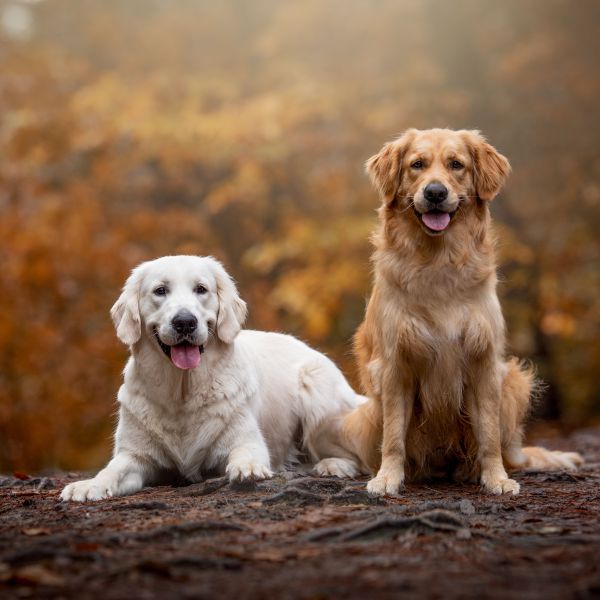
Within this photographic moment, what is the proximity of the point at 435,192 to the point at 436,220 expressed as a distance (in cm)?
16

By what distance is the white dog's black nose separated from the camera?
4.65 meters

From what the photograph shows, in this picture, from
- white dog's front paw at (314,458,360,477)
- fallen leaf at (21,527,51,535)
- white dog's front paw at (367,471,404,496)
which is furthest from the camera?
white dog's front paw at (314,458,360,477)

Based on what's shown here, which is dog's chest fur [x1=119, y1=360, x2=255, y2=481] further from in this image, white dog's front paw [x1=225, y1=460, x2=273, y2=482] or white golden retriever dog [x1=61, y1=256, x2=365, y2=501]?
white dog's front paw [x1=225, y1=460, x2=273, y2=482]

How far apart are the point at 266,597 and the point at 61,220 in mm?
10475

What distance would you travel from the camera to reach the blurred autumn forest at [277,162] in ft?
37.5

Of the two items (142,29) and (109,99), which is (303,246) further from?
(142,29)

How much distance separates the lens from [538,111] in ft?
37.8

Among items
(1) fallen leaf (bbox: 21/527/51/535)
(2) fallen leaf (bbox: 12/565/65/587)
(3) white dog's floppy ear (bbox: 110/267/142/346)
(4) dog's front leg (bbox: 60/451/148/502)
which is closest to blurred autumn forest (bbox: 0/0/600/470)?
(3) white dog's floppy ear (bbox: 110/267/142/346)

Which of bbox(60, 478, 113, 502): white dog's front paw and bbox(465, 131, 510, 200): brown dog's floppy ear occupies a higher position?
bbox(465, 131, 510, 200): brown dog's floppy ear

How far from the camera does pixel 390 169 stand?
5.07 metres

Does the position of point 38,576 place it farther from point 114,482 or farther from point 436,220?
point 436,220

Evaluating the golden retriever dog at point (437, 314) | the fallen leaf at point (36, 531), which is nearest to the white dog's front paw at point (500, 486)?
the golden retriever dog at point (437, 314)

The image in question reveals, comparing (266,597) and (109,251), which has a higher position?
(109,251)

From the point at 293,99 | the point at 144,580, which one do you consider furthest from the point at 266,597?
the point at 293,99
